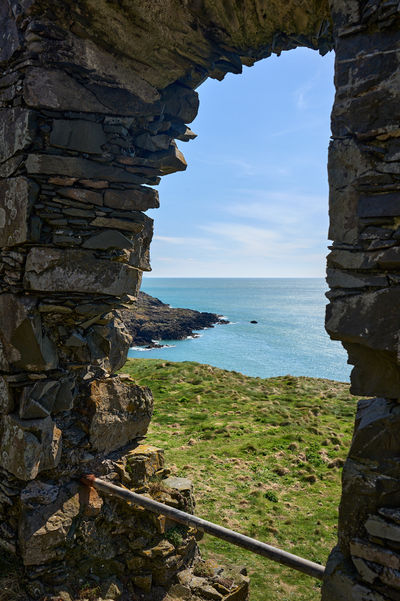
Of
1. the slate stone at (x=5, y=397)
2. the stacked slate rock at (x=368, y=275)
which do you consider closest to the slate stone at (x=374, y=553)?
the stacked slate rock at (x=368, y=275)

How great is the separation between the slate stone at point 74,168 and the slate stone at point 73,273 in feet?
3.01

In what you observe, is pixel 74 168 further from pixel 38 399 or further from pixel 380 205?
pixel 380 205

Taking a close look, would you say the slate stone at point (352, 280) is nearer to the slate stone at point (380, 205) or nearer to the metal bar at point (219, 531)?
the slate stone at point (380, 205)

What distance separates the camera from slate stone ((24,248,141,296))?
16.2 ft

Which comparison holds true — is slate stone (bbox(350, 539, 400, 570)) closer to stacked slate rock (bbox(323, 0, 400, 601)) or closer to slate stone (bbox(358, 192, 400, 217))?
stacked slate rock (bbox(323, 0, 400, 601))

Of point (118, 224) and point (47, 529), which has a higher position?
point (118, 224)

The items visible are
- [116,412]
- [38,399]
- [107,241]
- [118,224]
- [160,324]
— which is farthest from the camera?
[160,324]

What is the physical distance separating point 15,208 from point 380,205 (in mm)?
3950

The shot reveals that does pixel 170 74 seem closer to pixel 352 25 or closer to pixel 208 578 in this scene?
pixel 352 25

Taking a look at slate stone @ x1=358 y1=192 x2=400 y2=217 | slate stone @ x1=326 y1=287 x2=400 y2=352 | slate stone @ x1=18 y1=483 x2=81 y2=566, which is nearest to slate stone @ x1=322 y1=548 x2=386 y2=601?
slate stone @ x1=326 y1=287 x2=400 y2=352

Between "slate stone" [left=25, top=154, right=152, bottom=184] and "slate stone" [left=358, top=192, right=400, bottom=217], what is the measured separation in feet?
10.9

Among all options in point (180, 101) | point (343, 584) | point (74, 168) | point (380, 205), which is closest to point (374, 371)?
point (380, 205)

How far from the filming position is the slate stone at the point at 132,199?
536cm

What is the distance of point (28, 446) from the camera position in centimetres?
488
